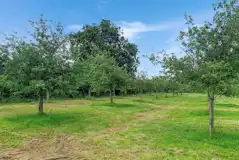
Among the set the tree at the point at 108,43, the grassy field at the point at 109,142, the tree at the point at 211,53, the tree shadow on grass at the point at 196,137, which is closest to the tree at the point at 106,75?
the grassy field at the point at 109,142

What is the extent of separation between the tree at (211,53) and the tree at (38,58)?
8.63 metres

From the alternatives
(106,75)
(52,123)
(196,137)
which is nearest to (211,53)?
(196,137)

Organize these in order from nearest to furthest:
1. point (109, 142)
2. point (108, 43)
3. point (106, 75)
A: point (109, 142) → point (106, 75) → point (108, 43)

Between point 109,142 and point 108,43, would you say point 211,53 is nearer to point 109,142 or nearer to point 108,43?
point 109,142

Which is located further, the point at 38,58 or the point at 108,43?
the point at 108,43

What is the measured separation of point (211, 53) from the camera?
1052 centimetres

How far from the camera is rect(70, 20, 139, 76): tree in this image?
2185 inches

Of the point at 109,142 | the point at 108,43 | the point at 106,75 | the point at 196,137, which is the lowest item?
the point at 109,142

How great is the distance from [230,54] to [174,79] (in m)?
2.74

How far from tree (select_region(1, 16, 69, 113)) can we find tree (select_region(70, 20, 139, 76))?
34774 millimetres

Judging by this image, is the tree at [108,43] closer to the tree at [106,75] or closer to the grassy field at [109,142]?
the tree at [106,75]

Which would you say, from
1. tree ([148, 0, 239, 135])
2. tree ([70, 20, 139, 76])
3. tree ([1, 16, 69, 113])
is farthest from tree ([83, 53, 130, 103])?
tree ([70, 20, 139, 76])

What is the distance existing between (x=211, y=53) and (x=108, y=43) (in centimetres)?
5022

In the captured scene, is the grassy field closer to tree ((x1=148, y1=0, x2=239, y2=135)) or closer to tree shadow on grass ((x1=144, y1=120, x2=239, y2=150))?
tree shadow on grass ((x1=144, y1=120, x2=239, y2=150))
